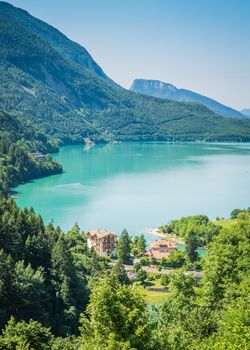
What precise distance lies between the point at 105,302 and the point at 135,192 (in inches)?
2929

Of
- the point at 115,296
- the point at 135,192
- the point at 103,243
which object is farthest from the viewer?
the point at 135,192

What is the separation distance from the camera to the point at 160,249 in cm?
4959

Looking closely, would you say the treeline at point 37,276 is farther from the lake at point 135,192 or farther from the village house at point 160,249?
the lake at point 135,192

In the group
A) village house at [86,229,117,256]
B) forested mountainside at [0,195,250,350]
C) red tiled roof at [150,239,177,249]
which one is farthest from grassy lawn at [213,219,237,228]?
forested mountainside at [0,195,250,350]

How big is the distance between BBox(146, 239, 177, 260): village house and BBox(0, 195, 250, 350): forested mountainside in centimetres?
692

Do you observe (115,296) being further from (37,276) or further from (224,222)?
(224,222)

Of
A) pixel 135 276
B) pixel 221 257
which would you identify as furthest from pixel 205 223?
pixel 221 257

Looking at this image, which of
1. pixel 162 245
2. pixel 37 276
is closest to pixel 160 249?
pixel 162 245

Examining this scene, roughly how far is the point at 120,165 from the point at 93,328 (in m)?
117

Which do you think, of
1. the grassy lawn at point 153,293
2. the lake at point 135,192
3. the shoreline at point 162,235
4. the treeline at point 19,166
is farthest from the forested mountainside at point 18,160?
the grassy lawn at point 153,293

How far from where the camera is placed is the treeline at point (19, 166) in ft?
294

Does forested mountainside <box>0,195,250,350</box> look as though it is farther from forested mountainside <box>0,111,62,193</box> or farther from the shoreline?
forested mountainside <box>0,111,62,193</box>

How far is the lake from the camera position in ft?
215

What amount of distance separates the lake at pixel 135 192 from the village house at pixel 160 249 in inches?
209
